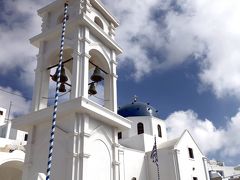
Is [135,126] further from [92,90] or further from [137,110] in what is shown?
[92,90]

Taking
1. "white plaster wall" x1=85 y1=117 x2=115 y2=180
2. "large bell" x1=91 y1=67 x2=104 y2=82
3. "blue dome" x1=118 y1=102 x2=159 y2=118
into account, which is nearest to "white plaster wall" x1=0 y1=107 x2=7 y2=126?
"blue dome" x1=118 y1=102 x2=159 y2=118

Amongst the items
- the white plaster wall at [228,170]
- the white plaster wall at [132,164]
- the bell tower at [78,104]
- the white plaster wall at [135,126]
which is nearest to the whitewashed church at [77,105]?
the bell tower at [78,104]

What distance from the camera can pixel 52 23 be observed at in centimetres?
925

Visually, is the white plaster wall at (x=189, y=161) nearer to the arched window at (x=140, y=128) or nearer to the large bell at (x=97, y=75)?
the arched window at (x=140, y=128)

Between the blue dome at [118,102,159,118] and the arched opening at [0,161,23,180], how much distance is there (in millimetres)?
11459

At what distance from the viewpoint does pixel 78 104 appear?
6969 mm

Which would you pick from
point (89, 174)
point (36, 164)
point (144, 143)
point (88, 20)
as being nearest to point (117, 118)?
point (89, 174)

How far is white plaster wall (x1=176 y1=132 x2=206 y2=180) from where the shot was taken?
18.5 m

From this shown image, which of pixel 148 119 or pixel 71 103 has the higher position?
pixel 148 119

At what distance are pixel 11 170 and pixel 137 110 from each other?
12.4m

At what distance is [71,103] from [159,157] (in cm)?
1339

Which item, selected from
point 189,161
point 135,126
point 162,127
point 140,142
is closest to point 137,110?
point 135,126

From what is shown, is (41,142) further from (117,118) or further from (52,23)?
(52,23)

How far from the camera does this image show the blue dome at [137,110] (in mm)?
23984
